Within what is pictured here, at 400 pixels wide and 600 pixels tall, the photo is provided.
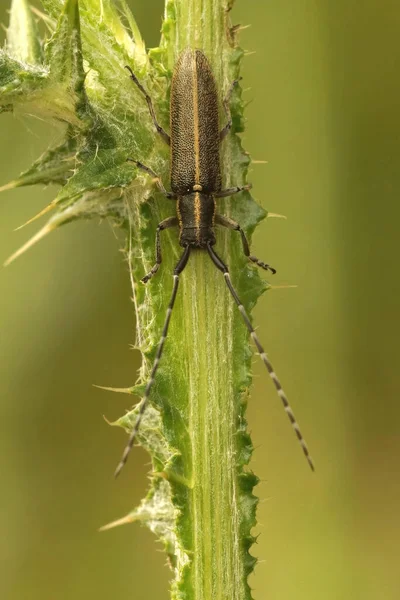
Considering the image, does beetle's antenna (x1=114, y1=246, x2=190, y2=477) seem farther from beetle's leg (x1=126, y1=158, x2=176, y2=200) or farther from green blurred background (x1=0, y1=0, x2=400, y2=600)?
green blurred background (x1=0, y1=0, x2=400, y2=600)

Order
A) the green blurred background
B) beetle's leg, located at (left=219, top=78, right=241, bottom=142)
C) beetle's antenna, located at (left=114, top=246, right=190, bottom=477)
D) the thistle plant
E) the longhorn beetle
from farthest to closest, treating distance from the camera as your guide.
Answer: the green blurred background, beetle's leg, located at (left=219, top=78, right=241, bottom=142), the longhorn beetle, beetle's antenna, located at (left=114, top=246, right=190, bottom=477), the thistle plant

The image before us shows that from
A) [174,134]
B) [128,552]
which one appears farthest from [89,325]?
[174,134]

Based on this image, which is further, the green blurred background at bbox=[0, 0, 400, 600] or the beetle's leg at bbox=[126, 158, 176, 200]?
the green blurred background at bbox=[0, 0, 400, 600]

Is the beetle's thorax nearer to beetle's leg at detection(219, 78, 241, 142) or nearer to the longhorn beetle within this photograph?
the longhorn beetle

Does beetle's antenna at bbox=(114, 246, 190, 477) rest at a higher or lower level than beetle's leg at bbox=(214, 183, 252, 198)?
lower

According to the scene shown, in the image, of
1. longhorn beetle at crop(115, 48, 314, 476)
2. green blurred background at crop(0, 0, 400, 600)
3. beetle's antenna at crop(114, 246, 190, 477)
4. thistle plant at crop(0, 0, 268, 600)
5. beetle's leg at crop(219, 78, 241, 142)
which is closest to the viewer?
thistle plant at crop(0, 0, 268, 600)

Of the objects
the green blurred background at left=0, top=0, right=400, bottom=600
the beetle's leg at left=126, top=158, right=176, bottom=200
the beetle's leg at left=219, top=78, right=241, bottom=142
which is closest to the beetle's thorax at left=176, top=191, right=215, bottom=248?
the beetle's leg at left=126, top=158, right=176, bottom=200

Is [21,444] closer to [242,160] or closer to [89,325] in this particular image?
[89,325]
